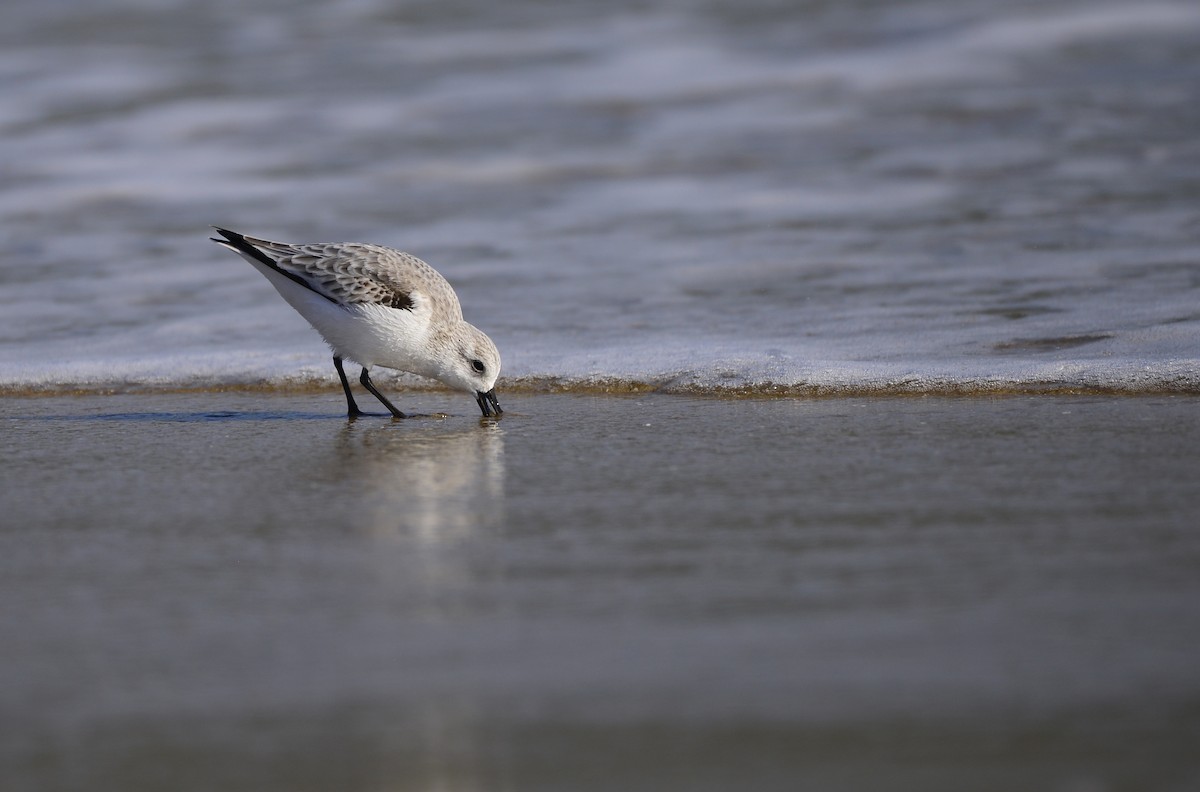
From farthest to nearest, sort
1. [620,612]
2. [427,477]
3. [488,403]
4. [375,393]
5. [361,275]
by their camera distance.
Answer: [375,393], [361,275], [488,403], [427,477], [620,612]

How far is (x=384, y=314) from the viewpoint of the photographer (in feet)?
17.1

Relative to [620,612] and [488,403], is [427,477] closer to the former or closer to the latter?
[488,403]

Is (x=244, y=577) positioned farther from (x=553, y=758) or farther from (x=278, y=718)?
(x=553, y=758)

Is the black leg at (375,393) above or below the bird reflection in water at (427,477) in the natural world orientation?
above

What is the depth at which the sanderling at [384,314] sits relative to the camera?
518cm

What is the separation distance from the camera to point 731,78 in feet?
41.0

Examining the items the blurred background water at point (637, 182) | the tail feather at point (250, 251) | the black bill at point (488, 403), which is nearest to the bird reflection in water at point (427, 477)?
the black bill at point (488, 403)

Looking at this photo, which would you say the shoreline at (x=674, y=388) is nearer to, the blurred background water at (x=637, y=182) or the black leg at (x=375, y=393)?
the blurred background water at (x=637, y=182)

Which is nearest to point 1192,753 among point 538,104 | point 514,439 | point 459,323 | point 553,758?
point 553,758

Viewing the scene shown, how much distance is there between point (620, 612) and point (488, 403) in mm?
2605

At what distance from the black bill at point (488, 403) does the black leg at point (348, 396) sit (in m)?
0.47

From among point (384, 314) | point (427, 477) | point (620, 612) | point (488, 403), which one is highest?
point (384, 314)

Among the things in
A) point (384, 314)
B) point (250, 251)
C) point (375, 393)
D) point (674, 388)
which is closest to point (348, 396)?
point (375, 393)

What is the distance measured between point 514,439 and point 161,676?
7.53ft
